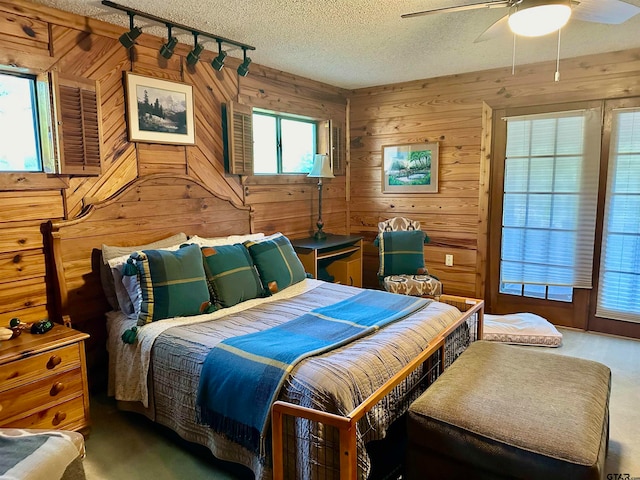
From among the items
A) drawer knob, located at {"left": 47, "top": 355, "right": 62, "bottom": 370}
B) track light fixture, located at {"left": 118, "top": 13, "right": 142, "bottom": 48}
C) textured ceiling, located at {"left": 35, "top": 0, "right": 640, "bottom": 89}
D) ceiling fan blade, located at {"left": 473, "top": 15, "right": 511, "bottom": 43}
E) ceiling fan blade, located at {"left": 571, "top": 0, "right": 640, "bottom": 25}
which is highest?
textured ceiling, located at {"left": 35, "top": 0, "right": 640, "bottom": 89}

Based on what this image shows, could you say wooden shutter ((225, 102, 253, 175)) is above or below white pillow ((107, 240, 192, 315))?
above

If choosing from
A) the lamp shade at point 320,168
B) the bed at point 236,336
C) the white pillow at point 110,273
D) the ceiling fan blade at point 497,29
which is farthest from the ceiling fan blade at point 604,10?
the white pillow at point 110,273

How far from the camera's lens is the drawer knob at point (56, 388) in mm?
2100

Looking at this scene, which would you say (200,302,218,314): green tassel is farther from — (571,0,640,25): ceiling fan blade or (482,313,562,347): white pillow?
(571,0,640,25): ceiling fan blade

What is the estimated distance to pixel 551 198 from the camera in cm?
386

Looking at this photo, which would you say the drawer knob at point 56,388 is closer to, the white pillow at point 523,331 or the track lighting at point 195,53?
the track lighting at point 195,53

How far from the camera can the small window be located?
2393mm

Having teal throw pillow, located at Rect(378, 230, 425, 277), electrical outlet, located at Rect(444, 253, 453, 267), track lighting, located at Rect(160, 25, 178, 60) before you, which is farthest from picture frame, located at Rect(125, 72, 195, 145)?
electrical outlet, located at Rect(444, 253, 453, 267)

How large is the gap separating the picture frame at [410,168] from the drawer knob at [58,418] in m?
3.62

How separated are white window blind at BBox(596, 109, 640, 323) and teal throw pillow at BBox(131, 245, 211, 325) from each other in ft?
11.0

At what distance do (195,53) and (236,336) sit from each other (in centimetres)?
205

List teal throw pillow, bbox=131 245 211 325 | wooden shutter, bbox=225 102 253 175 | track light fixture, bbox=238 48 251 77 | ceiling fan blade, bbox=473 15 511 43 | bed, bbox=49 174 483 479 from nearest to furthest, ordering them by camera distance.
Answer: bed, bbox=49 174 483 479, ceiling fan blade, bbox=473 15 511 43, teal throw pillow, bbox=131 245 211 325, track light fixture, bbox=238 48 251 77, wooden shutter, bbox=225 102 253 175

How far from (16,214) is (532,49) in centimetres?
375

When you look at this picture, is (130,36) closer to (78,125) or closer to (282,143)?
(78,125)
